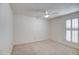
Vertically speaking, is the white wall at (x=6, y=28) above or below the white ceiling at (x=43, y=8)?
below

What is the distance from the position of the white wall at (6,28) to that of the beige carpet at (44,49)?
14cm

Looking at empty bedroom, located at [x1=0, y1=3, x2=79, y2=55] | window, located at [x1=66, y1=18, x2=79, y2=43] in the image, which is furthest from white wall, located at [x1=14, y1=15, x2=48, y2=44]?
window, located at [x1=66, y1=18, x2=79, y2=43]

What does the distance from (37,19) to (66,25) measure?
0.53 meters

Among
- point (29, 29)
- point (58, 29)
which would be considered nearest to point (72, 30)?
point (58, 29)

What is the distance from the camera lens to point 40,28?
60.8 inches

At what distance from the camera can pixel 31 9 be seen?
1472 mm

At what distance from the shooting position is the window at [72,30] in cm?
141

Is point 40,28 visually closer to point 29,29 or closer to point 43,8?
point 29,29

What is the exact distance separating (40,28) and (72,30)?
22.5 inches

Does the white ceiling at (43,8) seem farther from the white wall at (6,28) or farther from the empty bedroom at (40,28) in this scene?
the white wall at (6,28)

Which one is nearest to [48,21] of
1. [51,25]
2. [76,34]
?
[51,25]

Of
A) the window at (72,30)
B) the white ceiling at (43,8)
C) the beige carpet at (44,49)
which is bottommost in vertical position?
the beige carpet at (44,49)

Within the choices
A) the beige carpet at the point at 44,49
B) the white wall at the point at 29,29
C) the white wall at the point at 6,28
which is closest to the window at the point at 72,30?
the beige carpet at the point at 44,49
